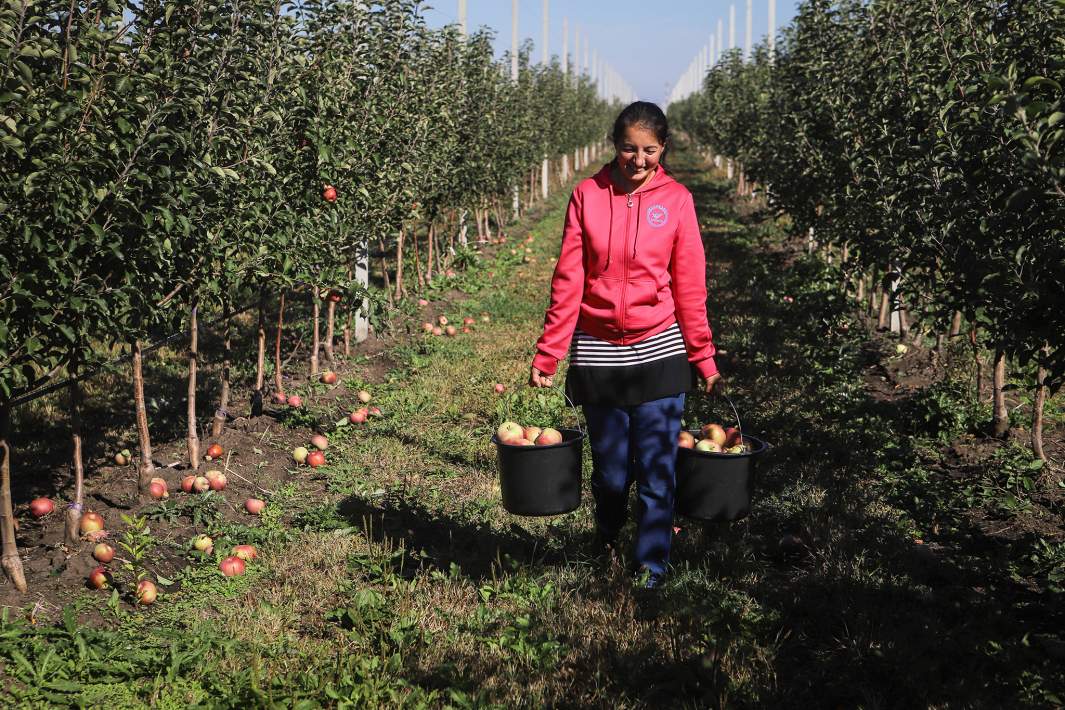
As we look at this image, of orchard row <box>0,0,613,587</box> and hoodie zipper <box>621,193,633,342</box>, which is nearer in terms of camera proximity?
orchard row <box>0,0,613,587</box>

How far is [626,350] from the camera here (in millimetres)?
3898

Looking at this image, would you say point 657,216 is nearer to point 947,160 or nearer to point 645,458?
point 645,458

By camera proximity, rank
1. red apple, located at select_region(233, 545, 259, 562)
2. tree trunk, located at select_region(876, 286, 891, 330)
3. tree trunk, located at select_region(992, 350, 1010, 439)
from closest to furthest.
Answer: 1. red apple, located at select_region(233, 545, 259, 562)
2. tree trunk, located at select_region(992, 350, 1010, 439)
3. tree trunk, located at select_region(876, 286, 891, 330)

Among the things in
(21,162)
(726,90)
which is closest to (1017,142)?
(21,162)

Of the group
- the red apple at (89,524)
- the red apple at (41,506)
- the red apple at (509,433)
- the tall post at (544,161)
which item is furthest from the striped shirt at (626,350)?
the tall post at (544,161)

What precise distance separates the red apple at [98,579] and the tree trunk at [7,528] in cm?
26

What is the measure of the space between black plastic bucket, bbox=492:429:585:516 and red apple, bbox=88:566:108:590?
1.82 m

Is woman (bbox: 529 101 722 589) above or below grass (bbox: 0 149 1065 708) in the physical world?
above

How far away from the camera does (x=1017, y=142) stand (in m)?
4.39

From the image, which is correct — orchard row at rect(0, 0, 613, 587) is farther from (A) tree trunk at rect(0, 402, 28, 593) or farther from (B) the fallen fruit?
(B) the fallen fruit

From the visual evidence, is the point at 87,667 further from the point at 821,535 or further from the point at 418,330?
the point at 418,330

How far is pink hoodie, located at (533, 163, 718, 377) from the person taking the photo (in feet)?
12.5

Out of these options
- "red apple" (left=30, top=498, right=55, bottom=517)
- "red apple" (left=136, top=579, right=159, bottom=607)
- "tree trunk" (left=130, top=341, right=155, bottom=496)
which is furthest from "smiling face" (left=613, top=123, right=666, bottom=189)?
"red apple" (left=30, top=498, right=55, bottom=517)

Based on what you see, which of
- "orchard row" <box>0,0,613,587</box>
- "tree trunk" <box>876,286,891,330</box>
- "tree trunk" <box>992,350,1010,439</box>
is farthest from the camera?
"tree trunk" <box>876,286,891,330</box>
